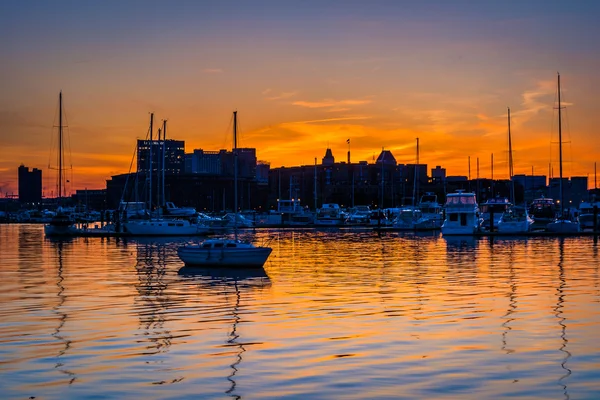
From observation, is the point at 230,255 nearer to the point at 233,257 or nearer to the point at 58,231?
the point at 233,257

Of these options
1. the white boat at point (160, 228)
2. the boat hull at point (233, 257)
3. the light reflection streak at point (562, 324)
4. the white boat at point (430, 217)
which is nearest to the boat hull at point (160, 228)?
the white boat at point (160, 228)

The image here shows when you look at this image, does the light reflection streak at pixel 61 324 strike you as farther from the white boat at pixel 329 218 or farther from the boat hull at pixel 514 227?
the white boat at pixel 329 218

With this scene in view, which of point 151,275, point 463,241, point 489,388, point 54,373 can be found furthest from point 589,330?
point 463,241

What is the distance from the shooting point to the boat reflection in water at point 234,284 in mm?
20938

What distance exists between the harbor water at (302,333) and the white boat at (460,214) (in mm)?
48273

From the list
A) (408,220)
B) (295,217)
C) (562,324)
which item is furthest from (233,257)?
(295,217)

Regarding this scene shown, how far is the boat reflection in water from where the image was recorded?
2094 centimetres

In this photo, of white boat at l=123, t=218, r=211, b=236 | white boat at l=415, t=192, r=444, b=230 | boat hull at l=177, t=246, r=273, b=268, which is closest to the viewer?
boat hull at l=177, t=246, r=273, b=268

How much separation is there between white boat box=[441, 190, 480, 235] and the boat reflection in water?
52.5 metres

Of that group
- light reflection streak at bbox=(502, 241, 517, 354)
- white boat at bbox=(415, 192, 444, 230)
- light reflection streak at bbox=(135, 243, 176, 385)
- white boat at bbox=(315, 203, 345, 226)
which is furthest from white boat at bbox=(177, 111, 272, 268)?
white boat at bbox=(315, 203, 345, 226)

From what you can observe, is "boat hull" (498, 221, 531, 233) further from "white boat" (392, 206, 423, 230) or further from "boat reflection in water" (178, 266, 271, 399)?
"boat reflection in water" (178, 266, 271, 399)

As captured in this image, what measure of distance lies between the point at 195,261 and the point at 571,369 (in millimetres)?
33557

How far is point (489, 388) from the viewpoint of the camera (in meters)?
18.2

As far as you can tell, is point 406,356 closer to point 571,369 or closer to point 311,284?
point 571,369
